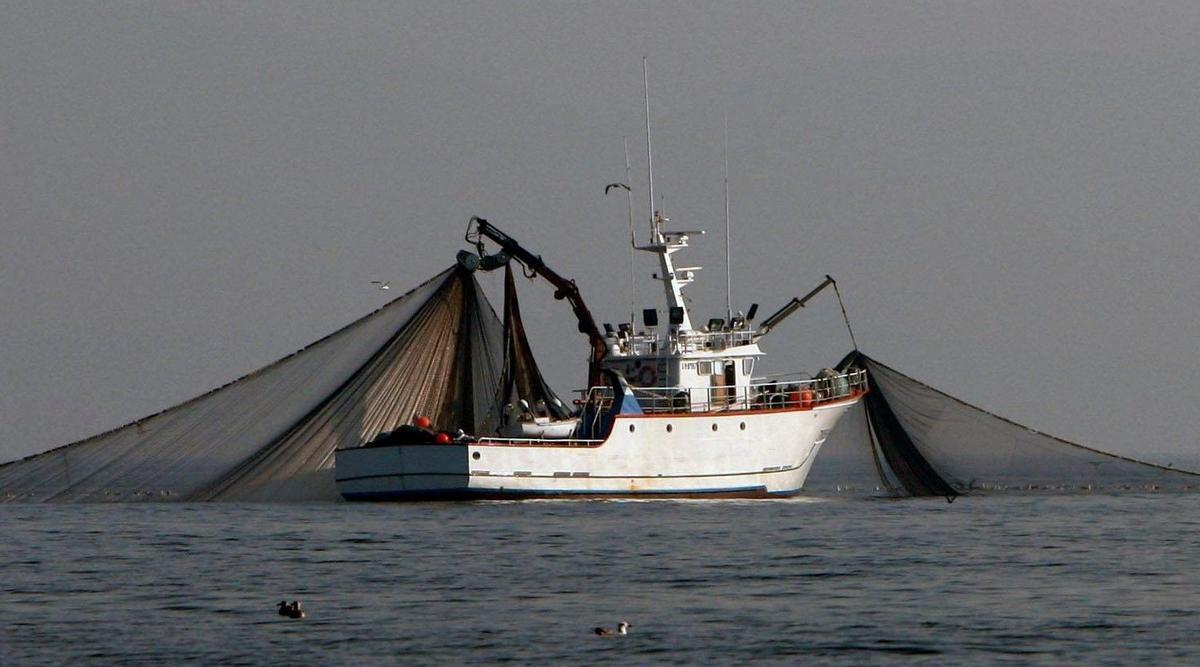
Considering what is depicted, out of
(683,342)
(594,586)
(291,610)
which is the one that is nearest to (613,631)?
(291,610)

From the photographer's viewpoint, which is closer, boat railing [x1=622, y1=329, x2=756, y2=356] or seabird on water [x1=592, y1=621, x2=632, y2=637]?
seabird on water [x1=592, y1=621, x2=632, y2=637]

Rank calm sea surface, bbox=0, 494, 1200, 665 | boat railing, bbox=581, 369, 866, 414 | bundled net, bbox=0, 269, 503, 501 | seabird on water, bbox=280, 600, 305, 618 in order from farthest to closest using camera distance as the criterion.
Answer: boat railing, bbox=581, 369, 866, 414 → bundled net, bbox=0, 269, 503, 501 → seabird on water, bbox=280, 600, 305, 618 → calm sea surface, bbox=0, 494, 1200, 665

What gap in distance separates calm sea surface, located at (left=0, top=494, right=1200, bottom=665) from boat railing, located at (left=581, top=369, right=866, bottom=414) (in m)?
4.71

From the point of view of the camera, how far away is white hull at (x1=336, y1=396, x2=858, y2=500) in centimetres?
4862

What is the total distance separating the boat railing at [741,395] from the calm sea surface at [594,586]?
471cm

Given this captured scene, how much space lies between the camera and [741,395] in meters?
56.0

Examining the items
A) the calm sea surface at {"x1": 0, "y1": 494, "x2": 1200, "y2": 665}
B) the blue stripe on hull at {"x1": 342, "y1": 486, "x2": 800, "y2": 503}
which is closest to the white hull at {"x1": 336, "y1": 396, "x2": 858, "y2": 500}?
the blue stripe on hull at {"x1": 342, "y1": 486, "x2": 800, "y2": 503}

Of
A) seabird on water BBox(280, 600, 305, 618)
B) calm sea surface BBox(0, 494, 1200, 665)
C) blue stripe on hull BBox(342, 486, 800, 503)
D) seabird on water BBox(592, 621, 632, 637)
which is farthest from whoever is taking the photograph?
blue stripe on hull BBox(342, 486, 800, 503)

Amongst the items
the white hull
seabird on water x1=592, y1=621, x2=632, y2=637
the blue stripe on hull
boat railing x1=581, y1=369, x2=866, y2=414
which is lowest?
seabird on water x1=592, y1=621, x2=632, y2=637

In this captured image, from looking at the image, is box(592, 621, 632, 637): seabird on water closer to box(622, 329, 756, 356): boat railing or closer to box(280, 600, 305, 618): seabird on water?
box(280, 600, 305, 618): seabird on water

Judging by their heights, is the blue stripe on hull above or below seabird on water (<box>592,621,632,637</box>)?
above

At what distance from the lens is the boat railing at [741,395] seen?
53.3 m

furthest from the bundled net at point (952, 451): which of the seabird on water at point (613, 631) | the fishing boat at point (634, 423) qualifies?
the seabird on water at point (613, 631)

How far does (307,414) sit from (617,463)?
8.24 meters
